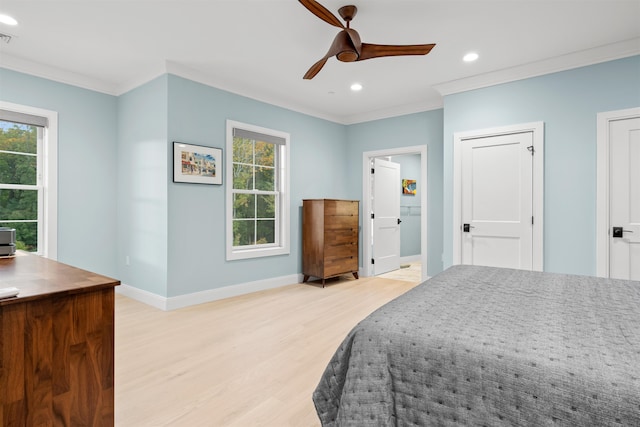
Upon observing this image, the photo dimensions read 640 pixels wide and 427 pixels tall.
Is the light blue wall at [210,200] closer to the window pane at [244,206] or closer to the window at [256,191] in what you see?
the window at [256,191]

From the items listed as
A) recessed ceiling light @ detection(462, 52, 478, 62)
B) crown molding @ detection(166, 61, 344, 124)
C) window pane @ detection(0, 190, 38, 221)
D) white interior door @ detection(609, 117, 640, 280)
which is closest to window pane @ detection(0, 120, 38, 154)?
window pane @ detection(0, 190, 38, 221)

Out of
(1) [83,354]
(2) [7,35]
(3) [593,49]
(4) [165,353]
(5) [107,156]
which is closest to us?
(1) [83,354]

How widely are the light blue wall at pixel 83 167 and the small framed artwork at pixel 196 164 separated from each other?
1210mm

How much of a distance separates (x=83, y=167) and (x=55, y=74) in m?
1.01

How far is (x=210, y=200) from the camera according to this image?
13.0 feet

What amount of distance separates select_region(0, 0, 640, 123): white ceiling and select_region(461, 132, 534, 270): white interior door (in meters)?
0.73

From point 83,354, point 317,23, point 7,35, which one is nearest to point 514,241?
point 317,23

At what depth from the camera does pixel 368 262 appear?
5.55 meters

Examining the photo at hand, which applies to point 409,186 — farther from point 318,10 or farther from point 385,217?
point 318,10

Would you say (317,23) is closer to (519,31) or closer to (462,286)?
(519,31)

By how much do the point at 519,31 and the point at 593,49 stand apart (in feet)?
3.05

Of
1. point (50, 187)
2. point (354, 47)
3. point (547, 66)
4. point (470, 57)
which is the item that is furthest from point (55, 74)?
point (547, 66)

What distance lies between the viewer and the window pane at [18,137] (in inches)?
139

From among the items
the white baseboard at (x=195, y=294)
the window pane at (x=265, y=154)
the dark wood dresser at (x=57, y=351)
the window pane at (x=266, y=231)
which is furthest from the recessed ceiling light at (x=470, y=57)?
the dark wood dresser at (x=57, y=351)
